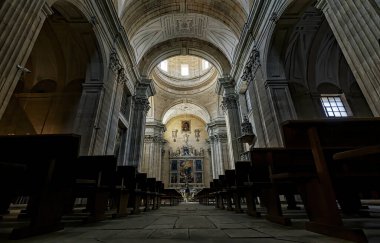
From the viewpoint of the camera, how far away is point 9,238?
63.8 inches

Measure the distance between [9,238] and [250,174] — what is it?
117 inches

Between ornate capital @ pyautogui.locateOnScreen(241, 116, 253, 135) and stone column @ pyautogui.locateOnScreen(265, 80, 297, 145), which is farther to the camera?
ornate capital @ pyautogui.locateOnScreen(241, 116, 253, 135)

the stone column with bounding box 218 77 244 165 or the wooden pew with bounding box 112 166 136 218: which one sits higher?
the stone column with bounding box 218 77 244 165

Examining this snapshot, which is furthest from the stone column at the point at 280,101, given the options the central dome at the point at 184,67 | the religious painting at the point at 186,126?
the religious painting at the point at 186,126

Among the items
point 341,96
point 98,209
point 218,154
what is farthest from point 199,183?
point 98,209

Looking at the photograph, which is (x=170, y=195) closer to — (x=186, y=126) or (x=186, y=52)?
(x=186, y=52)

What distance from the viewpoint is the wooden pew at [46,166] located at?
1923 millimetres

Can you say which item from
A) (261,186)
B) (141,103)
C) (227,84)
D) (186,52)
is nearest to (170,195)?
(141,103)

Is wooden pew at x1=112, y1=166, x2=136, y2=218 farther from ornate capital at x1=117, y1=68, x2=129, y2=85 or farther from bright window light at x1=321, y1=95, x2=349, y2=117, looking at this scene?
bright window light at x1=321, y1=95, x2=349, y2=117

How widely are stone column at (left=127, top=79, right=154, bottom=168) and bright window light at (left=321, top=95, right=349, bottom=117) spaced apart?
30.8 ft

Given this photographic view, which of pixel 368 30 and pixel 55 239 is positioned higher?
pixel 368 30

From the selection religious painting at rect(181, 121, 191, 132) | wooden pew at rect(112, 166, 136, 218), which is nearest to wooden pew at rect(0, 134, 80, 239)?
wooden pew at rect(112, 166, 136, 218)

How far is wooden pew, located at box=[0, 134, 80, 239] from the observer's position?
1923 millimetres

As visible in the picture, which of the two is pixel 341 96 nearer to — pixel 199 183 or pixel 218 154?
pixel 218 154
